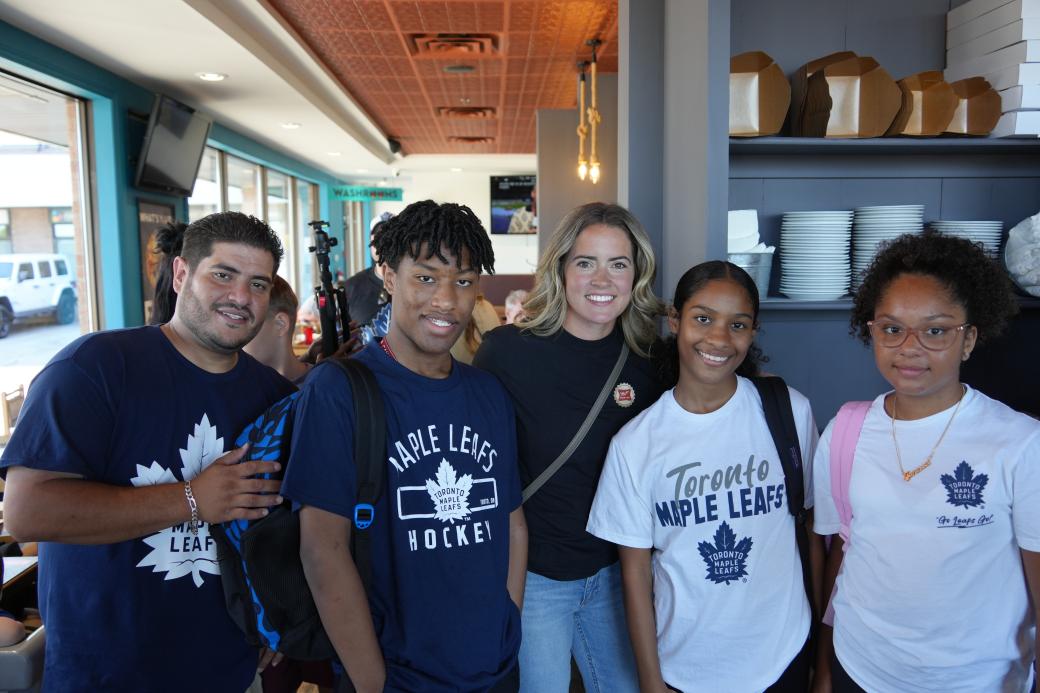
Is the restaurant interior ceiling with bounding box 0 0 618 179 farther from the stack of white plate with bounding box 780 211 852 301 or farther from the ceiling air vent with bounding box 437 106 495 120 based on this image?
the stack of white plate with bounding box 780 211 852 301

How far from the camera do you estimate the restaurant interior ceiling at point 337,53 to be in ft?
12.7

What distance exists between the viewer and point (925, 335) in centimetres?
136

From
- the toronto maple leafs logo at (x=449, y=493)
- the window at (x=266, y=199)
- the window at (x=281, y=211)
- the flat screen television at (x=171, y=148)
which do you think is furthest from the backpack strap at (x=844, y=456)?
the window at (x=281, y=211)

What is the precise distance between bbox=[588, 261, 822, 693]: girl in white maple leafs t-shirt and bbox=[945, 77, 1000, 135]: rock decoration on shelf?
1105 mm

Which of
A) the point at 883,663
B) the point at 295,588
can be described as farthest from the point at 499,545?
the point at 883,663

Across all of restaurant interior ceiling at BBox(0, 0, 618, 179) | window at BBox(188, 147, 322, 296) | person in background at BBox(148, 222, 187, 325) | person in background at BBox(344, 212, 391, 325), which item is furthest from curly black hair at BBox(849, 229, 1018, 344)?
window at BBox(188, 147, 322, 296)

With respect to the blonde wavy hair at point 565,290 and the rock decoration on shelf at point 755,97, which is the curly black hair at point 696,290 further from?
the rock decoration on shelf at point 755,97

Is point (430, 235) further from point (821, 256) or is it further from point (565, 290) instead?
point (821, 256)

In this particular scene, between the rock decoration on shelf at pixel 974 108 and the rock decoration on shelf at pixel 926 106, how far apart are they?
1.2 inches

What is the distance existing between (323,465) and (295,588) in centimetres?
25

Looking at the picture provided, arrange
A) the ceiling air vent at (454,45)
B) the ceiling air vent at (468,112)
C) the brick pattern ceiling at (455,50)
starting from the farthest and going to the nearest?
1. the ceiling air vent at (468,112)
2. the ceiling air vent at (454,45)
3. the brick pattern ceiling at (455,50)

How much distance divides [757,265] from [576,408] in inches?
31.8

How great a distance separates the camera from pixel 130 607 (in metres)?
1.33

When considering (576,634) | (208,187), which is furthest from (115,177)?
(576,634)
